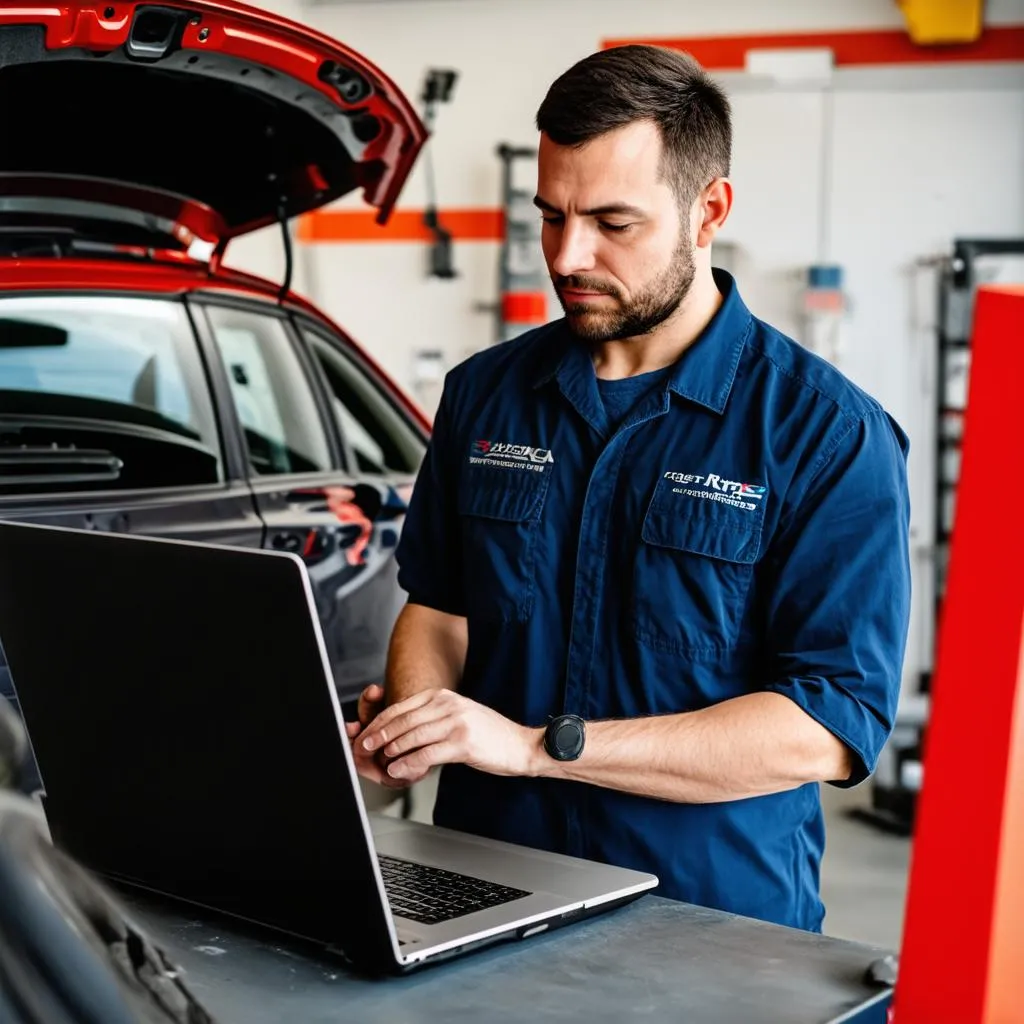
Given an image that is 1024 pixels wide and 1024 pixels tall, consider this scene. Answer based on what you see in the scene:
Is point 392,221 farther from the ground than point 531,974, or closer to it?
farther from the ground

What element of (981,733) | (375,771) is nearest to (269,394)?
(375,771)

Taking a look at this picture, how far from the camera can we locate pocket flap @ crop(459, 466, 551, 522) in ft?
5.42

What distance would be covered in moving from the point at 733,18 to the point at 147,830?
545 centimetres

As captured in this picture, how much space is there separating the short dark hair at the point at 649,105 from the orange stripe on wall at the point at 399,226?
468 cm

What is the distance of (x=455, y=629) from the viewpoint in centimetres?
181

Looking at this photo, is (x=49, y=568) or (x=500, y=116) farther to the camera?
(x=500, y=116)

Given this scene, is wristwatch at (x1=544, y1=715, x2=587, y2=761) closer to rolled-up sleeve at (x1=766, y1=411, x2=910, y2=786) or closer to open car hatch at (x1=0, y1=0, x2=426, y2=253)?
rolled-up sleeve at (x1=766, y1=411, x2=910, y2=786)

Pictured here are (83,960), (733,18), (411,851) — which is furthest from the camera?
(733,18)

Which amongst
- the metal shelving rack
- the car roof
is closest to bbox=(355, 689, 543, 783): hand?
the car roof

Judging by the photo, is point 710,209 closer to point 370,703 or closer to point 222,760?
point 370,703

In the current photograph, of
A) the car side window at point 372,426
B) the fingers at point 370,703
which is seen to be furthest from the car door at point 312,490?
the fingers at point 370,703

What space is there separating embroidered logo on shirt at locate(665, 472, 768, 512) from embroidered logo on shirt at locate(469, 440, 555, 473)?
0.56 ft

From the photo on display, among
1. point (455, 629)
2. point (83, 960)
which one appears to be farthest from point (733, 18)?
point (83, 960)

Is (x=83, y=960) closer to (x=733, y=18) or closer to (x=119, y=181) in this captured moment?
(x=119, y=181)
